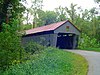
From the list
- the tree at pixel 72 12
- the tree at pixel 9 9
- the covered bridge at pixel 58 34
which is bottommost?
the covered bridge at pixel 58 34

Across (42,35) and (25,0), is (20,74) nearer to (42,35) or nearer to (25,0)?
(25,0)

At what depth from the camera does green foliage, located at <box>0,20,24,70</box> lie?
46.8 ft

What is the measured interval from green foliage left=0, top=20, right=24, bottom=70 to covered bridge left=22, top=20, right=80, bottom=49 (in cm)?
1983

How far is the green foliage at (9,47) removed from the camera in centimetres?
1426

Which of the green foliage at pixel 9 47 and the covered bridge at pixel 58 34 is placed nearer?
the green foliage at pixel 9 47

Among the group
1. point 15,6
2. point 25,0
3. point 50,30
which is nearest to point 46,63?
point 15,6

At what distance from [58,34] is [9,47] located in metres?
27.5

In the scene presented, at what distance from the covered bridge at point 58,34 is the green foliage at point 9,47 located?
1983cm

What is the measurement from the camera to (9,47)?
15172 mm

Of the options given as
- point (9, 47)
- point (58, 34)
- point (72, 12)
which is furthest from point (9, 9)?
point (72, 12)

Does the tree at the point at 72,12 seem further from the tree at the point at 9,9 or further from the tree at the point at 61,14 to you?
the tree at the point at 9,9

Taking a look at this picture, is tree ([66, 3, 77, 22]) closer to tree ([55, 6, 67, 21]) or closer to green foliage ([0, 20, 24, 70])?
tree ([55, 6, 67, 21])

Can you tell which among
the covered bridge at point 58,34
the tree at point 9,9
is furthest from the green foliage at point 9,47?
the covered bridge at point 58,34

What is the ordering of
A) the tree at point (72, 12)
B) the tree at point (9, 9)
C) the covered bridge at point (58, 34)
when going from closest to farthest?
the tree at point (9, 9)
the covered bridge at point (58, 34)
the tree at point (72, 12)
